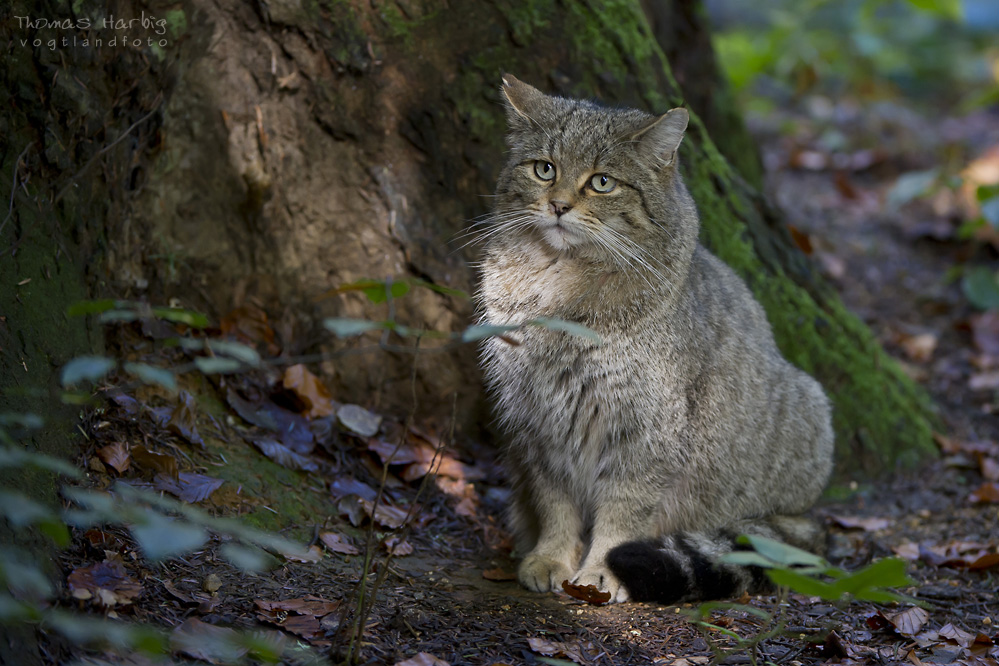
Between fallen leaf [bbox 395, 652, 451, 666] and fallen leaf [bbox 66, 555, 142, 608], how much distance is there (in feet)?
2.48

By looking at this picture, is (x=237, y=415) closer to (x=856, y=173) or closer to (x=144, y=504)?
(x=144, y=504)

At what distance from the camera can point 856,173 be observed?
7.90 m

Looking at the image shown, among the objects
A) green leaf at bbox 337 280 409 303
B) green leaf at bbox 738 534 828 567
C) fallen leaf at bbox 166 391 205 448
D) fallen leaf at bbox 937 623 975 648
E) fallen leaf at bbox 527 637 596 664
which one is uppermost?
green leaf at bbox 337 280 409 303

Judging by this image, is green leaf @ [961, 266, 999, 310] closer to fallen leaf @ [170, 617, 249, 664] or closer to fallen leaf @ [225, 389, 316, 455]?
fallen leaf @ [225, 389, 316, 455]

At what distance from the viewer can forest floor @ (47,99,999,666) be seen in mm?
2523

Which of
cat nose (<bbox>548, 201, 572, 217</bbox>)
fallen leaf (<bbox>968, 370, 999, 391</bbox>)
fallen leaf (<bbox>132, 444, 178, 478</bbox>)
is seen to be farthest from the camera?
fallen leaf (<bbox>968, 370, 999, 391</bbox>)

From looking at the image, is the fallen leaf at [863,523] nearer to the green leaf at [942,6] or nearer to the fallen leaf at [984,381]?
the fallen leaf at [984,381]

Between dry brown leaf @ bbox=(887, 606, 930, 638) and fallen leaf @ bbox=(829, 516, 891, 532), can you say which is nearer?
dry brown leaf @ bbox=(887, 606, 930, 638)

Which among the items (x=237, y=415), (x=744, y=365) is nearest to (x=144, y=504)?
(x=237, y=415)

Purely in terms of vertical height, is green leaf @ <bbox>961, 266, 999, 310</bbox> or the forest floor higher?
green leaf @ <bbox>961, 266, 999, 310</bbox>

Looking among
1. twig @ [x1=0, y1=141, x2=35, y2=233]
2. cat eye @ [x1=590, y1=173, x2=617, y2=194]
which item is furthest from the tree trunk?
cat eye @ [x1=590, y1=173, x2=617, y2=194]

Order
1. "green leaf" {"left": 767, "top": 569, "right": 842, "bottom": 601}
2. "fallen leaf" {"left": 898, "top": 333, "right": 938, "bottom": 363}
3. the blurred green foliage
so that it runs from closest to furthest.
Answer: "green leaf" {"left": 767, "top": 569, "right": 842, "bottom": 601}
"fallen leaf" {"left": 898, "top": 333, "right": 938, "bottom": 363}
the blurred green foliage

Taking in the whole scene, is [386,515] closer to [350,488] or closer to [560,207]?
[350,488]

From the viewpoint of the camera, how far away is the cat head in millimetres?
3270
